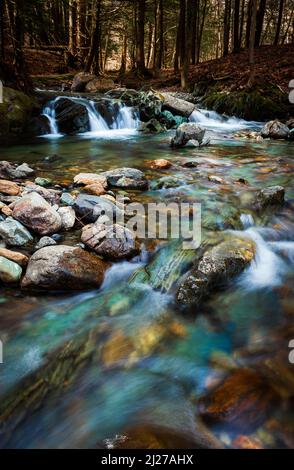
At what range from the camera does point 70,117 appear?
12453 mm

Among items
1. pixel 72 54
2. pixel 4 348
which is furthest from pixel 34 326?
pixel 72 54

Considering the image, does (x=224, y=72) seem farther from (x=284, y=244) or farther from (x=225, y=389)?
(x=225, y=389)

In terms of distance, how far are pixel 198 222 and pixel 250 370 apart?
254cm

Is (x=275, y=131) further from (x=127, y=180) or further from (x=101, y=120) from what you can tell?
(x=127, y=180)

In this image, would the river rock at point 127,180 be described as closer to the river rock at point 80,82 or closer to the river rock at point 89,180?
the river rock at point 89,180

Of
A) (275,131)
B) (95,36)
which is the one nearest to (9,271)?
(275,131)

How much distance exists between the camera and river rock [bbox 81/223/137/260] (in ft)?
14.0

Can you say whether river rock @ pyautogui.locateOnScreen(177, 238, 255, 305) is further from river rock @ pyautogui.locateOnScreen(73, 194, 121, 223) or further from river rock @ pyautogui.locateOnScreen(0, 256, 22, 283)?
river rock @ pyautogui.locateOnScreen(0, 256, 22, 283)

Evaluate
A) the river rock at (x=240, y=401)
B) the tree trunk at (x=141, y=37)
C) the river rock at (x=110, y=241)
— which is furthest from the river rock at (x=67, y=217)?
the tree trunk at (x=141, y=37)

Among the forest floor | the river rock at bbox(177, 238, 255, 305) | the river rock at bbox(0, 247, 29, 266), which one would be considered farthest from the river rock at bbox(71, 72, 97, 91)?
the river rock at bbox(177, 238, 255, 305)

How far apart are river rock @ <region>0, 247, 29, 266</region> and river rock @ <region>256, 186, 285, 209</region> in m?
3.61

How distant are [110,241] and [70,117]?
9.43 metres

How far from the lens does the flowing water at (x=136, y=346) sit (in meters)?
2.63
